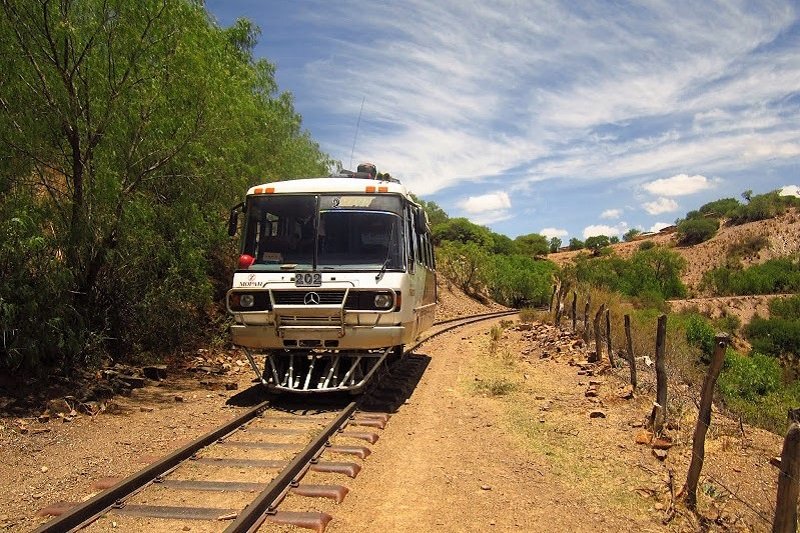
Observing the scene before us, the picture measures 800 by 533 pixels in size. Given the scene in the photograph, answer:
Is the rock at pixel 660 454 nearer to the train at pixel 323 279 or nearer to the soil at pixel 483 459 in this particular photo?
the soil at pixel 483 459

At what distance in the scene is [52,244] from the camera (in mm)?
8406

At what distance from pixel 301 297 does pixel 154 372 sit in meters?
3.83

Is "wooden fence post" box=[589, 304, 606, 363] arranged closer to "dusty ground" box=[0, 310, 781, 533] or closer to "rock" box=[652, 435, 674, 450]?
"dusty ground" box=[0, 310, 781, 533]

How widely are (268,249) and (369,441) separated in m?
3.50

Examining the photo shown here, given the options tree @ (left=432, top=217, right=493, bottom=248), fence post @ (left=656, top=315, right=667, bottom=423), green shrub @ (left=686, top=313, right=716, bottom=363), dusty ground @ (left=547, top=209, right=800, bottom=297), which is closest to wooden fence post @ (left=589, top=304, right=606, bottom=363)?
fence post @ (left=656, top=315, right=667, bottom=423)

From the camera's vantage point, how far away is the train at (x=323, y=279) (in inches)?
336

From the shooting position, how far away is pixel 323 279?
859cm

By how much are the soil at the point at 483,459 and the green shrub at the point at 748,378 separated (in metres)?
15.1

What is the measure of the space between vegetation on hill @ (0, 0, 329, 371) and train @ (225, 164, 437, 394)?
80.7 inches

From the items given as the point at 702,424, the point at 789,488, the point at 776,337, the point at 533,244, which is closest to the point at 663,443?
the point at 702,424

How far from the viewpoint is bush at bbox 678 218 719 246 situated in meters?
93.1

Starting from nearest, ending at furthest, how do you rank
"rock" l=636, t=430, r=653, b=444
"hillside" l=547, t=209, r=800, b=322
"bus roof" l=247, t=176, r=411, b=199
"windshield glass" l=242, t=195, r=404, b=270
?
"rock" l=636, t=430, r=653, b=444 → "windshield glass" l=242, t=195, r=404, b=270 → "bus roof" l=247, t=176, r=411, b=199 → "hillside" l=547, t=209, r=800, b=322

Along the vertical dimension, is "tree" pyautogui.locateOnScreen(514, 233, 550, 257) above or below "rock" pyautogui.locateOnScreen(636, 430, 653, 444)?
above

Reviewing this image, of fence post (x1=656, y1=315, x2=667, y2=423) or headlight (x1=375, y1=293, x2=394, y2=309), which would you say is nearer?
fence post (x1=656, y1=315, x2=667, y2=423)
